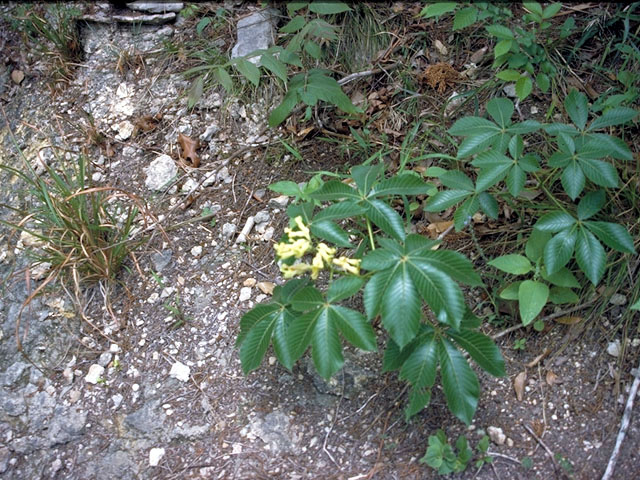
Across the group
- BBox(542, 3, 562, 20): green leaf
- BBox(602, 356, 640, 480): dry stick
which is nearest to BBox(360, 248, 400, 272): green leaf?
BBox(602, 356, 640, 480): dry stick

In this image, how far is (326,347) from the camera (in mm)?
1255

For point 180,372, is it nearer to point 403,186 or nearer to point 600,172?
point 403,186

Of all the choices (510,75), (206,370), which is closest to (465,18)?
(510,75)

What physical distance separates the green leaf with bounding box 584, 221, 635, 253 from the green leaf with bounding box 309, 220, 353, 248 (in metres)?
0.65

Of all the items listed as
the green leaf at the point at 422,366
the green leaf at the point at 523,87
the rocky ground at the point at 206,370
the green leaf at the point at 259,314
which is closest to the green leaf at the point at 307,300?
the green leaf at the point at 259,314

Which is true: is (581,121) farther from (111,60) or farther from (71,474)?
(111,60)

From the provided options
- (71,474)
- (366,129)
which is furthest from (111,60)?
(71,474)

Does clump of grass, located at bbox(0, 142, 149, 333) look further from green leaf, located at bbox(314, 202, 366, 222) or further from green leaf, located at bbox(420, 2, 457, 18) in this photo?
green leaf, located at bbox(420, 2, 457, 18)

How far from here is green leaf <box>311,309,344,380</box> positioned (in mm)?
1250

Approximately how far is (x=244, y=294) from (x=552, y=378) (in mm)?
986

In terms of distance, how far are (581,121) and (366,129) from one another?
78cm

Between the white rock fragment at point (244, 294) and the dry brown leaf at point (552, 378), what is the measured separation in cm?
95

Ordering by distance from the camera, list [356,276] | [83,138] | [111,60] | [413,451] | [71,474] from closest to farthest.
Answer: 1. [356,276]
2. [413,451]
3. [71,474]
4. [83,138]
5. [111,60]

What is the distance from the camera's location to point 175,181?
2.27 meters
